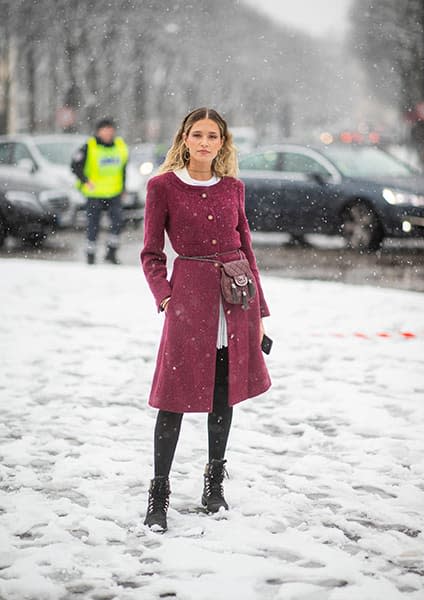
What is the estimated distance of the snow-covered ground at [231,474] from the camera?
351 centimetres

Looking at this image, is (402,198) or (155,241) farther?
(402,198)

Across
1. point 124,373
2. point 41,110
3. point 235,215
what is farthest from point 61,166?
point 41,110

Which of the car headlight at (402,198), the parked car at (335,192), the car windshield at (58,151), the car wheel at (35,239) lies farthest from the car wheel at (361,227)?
the car windshield at (58,151)

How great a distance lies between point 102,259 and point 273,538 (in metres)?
9.51

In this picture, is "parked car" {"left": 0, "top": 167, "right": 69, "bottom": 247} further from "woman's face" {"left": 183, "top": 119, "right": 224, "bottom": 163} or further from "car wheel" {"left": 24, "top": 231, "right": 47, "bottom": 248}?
"woman's face" {"left": 183, "top": 119, "right": 224, "bottom": 163}

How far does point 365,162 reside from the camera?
14141 mm

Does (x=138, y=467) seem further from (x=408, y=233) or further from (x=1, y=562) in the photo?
(x=408, y=233)

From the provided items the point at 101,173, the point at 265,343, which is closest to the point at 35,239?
the point at 101,173

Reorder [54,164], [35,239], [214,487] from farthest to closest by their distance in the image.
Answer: [54,164], [35,239], [214,487]

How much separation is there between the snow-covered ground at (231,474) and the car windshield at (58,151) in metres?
8.78

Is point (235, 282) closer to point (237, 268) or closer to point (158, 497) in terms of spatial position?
point (237, 268)

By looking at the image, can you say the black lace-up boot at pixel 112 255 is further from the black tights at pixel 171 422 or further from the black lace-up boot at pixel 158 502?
the black lace-up boot at pixel 158 502

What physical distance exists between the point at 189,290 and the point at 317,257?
31.5 feet

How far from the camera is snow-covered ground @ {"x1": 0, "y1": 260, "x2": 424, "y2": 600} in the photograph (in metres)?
3.51
